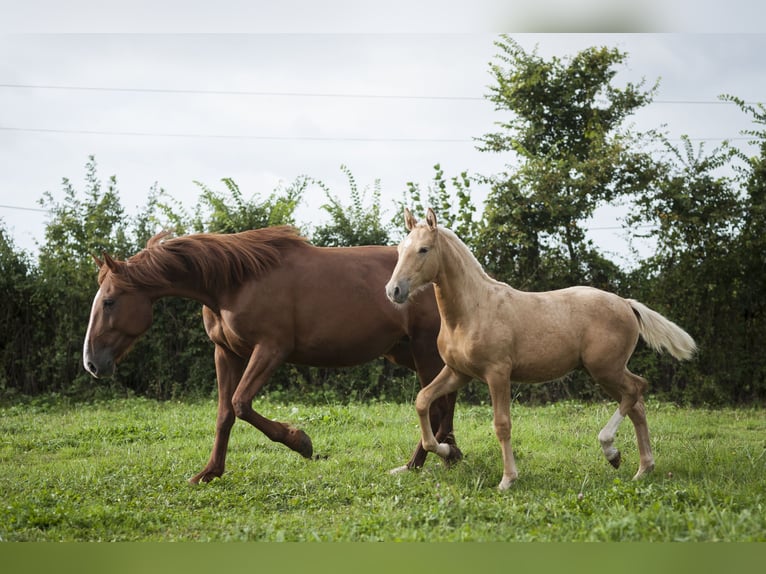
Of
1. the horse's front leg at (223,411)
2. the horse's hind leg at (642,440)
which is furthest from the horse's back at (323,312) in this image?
the horse's hind leg at (642,440)

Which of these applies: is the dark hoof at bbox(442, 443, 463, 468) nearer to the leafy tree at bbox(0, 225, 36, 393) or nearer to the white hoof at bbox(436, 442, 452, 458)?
the white hoof at bbox(436, 442, 452, 458)

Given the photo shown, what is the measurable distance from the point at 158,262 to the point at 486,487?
3.27 metres

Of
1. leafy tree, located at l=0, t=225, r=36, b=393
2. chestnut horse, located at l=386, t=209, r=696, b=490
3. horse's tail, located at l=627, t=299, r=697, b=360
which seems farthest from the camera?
leafy tree, located at l=0, t=225, r=36, b=393

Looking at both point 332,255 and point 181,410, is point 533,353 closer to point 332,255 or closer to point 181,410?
point 332,255

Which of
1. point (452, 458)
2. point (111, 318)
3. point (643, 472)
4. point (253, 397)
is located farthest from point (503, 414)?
point (111, 318)

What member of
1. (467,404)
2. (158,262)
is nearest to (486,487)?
(158,262)

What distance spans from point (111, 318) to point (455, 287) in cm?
292

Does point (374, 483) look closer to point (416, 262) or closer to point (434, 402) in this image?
point (434, 402)

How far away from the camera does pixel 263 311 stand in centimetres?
596

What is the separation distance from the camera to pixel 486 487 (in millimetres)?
5234

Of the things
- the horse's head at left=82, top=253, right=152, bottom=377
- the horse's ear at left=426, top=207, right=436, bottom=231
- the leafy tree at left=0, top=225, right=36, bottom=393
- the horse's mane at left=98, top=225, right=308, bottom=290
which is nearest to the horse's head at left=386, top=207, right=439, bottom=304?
the horse's ear at left=426, top=207, right=436, bottom=231

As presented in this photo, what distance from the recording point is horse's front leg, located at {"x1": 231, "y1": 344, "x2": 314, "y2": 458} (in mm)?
5719

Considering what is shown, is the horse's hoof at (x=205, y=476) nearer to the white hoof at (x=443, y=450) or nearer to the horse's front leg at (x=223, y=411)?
the horse's front leg at (x=223, y=411)

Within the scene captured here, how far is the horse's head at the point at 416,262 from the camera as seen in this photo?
500 centimetres
